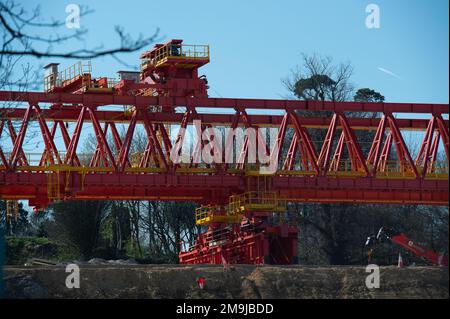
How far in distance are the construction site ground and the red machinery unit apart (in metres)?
8.42

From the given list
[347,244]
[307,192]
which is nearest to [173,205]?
[347,244]

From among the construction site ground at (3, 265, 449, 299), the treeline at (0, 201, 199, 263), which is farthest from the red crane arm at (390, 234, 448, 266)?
the treeline at (0, 201, 199, 263)

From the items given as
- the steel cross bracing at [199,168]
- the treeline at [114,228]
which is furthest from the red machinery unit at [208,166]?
the treeline at [114,228]

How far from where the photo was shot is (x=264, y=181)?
58.7m

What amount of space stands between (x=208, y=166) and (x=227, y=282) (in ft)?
51.8

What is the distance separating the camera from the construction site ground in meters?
43.7

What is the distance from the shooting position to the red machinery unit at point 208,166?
186ft

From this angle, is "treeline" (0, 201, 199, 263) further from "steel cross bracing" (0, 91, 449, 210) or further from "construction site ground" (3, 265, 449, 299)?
"construction site ground" (3, 265, 449, 299)

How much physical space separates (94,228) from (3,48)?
185ft

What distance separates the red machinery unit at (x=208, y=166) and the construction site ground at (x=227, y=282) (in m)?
8.42

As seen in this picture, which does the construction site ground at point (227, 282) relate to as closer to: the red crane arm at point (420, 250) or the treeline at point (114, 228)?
the red crane arm at point (420, 250)

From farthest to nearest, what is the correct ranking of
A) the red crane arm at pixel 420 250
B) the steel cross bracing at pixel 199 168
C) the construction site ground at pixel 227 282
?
the steel cross bracing at pixel 199 168 < the red crane arm at pixel 420 250 < the construction site ground at pixel 227 282

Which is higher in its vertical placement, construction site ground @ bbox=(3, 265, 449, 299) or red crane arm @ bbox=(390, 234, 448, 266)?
red crane arm @ bbox=(390, 234, 448, 266)
